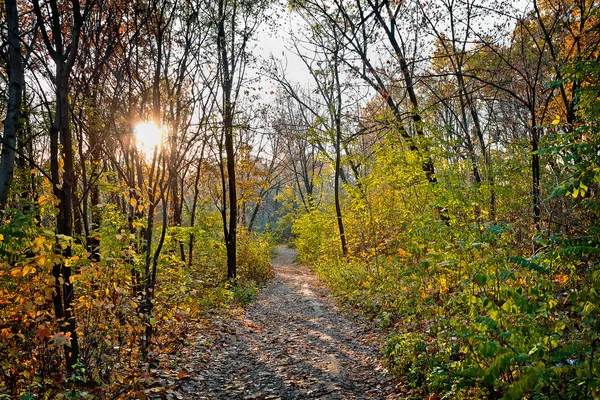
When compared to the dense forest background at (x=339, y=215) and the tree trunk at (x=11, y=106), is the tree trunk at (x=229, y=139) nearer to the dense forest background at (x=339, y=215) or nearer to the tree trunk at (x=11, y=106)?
the dense forest background at (x=339, y=215)

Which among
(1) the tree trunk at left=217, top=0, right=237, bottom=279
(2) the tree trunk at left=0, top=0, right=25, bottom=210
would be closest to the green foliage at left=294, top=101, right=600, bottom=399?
(1) the tree trunk at left=217, top=0, right=237, bottom=279

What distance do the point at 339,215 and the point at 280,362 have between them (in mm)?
10480

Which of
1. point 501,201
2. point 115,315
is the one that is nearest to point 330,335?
point 115,315

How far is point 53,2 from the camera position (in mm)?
3971

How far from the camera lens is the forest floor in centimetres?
503

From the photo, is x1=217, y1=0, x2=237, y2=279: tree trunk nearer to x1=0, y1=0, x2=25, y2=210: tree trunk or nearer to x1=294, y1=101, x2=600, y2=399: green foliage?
x1=294, y1=101, x2=600, y2=399: green foliage

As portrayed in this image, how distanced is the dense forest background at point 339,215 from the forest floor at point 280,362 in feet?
1.36

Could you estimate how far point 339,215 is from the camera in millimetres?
16359

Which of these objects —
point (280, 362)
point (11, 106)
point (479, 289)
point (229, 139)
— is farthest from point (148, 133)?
point (229, 139)

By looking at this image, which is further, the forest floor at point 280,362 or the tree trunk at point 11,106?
the forest floor at point 280,362

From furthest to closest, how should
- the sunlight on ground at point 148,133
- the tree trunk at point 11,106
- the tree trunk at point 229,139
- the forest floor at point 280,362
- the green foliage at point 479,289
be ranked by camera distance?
the tree trunk at point 229,139 < the sunlight on ground at point 148,133 < the forest floor at point 280,362 < the tree trunk at point 11,106 < the green foliage at point 479,289

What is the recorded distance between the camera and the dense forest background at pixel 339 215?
317cm

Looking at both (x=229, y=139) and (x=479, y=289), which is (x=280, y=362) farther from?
(x=229, y=139)

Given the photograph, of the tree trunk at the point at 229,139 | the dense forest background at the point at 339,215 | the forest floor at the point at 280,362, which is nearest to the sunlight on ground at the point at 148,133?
the dense forest background at the point at 339,215
